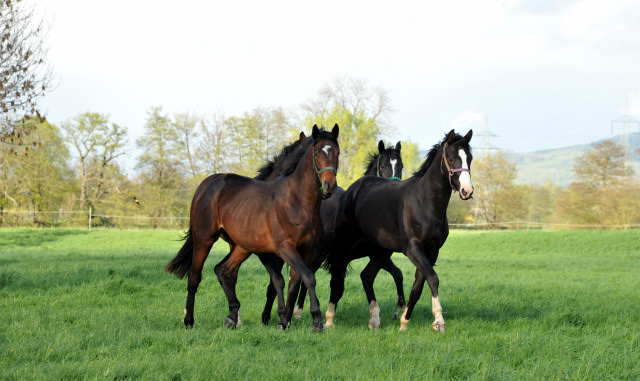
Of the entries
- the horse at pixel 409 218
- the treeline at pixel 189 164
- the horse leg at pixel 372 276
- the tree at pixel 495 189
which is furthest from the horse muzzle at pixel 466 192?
the tree at pixel 495 189

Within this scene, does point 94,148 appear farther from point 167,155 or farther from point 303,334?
point 303,334

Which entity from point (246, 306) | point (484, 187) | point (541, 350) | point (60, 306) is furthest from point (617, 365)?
point (484, 187)

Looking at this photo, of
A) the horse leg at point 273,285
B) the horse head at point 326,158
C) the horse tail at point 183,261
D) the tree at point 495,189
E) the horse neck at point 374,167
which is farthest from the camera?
Answer: the tree at point 495,189

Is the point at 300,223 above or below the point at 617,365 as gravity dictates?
above

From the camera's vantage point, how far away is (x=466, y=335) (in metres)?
5.70

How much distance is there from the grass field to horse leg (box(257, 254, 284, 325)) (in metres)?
0.28

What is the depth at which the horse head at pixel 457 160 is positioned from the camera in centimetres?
589

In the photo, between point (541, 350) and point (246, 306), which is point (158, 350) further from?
point (541, 350)

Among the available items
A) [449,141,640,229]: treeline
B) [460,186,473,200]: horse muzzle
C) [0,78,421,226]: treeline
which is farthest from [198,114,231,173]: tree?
[460,186,473,200]: horse muzzle

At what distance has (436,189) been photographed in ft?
20.9

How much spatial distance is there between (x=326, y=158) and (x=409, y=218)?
55.5 inches

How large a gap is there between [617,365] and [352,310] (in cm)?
391

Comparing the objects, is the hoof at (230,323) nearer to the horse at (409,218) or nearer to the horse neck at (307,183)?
the horse at (409,218)

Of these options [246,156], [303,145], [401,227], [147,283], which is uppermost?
[246,156]
